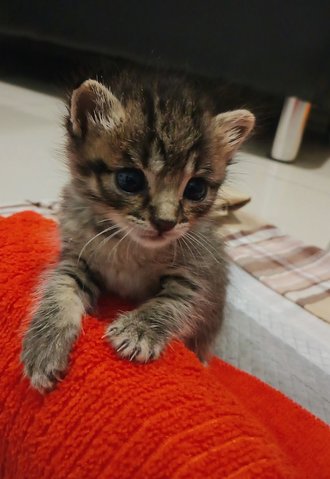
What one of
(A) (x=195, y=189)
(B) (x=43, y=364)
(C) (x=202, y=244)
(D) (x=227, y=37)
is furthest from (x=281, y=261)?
(D) (x=227, y=37)

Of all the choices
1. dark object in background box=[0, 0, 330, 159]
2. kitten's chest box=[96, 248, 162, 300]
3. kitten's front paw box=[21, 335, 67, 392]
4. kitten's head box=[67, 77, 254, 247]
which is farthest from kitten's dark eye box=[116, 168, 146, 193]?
dark object in background box=[0, 0, 330, 159]

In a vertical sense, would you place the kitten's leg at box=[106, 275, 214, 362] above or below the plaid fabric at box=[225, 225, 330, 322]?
above

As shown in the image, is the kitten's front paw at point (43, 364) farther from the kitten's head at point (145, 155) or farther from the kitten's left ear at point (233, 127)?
the kitten's left ear at point (233, 127)

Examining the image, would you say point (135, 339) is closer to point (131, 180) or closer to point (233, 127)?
point (131, 180)

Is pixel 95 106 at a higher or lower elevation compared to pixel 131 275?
higher

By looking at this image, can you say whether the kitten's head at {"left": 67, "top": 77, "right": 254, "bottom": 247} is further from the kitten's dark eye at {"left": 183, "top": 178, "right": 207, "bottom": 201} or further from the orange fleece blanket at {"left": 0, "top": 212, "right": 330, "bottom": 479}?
the orange fleece blanket at {"left": 0, "top": 212, "right": 330, "bottom": 479}

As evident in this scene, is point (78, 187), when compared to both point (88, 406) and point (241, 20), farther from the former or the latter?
point (241, 20)

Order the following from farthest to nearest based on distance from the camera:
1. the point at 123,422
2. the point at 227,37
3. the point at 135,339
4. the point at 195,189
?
the point at 227,37, the point at 195,189, the point at 135,339, the point at 123,422
